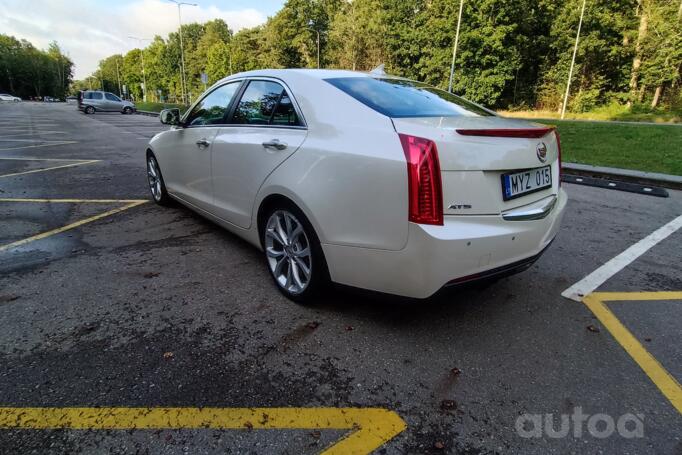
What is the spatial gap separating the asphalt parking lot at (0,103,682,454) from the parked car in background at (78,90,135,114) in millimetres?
34611

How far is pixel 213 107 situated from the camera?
13.4ft

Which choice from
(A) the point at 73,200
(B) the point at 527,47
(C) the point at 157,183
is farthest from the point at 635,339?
(B) the point at 527,47

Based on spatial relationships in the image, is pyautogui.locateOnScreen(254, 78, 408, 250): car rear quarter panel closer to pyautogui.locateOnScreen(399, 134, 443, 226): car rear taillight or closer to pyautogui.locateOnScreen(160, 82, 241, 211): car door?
pyautogui.locateOnScreen(399, 134, 443, 226): car rear taillight

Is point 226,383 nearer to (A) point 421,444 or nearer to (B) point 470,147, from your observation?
(A) point 421,444

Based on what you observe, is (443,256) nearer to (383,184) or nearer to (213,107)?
(383,184)

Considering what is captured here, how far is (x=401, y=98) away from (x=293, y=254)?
4.44 ft

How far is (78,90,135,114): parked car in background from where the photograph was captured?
32906 mm

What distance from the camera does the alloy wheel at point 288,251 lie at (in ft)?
9.50

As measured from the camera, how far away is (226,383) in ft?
7.18

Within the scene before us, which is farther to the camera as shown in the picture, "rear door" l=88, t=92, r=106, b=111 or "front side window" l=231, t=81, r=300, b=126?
"rear door" l=88, t=92, r=106, b=111

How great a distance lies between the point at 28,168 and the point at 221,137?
6701 millimetres

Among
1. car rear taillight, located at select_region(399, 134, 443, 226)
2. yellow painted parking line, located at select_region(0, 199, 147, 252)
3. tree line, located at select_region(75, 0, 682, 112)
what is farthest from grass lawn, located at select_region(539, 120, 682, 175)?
tree line, located at select_region(75, 0, 682, 112)

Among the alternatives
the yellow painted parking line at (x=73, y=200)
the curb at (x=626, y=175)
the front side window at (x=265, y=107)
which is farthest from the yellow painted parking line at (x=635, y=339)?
the yellow painted parking line at (x=73, y=200)

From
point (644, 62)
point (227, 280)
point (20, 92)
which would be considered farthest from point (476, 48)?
point (20, 92)
